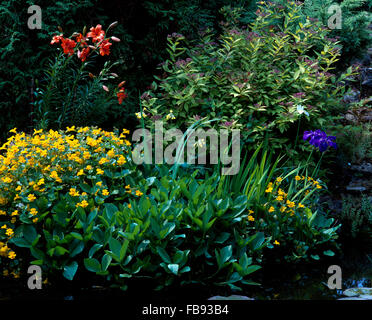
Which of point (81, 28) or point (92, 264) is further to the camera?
point (81, 28)

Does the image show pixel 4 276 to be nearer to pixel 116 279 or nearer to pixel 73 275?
pixel 73 275

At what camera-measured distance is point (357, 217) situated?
3.77 meters

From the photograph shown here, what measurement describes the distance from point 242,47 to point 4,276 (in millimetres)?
3314

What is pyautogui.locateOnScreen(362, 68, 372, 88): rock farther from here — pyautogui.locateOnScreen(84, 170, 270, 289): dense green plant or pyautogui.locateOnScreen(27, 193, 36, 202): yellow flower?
pyautogui.locateOnScreen(27, 193, 36, 202): yellow flower

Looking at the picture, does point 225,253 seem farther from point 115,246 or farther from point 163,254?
point 115,246

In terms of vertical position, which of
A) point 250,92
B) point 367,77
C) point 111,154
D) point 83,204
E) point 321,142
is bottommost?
point 83,204

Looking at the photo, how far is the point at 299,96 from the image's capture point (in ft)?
13.0

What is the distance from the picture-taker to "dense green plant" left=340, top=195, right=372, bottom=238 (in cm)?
377

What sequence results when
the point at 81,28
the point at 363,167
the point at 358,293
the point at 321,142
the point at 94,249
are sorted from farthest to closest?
the point at 81,28, the point at 363,167, the point at 321,142, the point at 358,293, the point at 94,249

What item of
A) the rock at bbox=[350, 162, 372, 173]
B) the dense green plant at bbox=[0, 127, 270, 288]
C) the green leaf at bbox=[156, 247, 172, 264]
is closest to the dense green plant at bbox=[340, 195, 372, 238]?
the rock at bbox=[350, 162, 372, 173]

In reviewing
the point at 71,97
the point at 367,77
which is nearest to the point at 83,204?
the point at 71,97

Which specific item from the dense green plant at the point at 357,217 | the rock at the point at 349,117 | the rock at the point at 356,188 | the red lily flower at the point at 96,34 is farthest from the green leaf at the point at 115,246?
the rock at the point at 349,117
